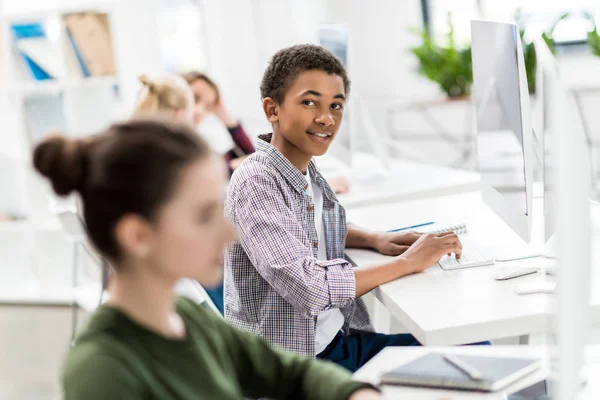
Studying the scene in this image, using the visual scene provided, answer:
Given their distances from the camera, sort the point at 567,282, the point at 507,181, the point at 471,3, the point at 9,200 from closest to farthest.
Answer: the point at 567,282 < the point at 507,181 < the point at 9,200 < the point at 471,3

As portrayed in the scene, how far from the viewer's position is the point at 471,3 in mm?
5184

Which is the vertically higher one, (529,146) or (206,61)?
(206,61)

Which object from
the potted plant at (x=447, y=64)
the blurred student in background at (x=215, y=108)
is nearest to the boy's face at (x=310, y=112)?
the blurred student in background at (x=215, y=108)

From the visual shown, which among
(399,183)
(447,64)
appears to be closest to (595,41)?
(447,64)

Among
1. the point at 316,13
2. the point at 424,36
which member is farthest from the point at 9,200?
the point at 424,36

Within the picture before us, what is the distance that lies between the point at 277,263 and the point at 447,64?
3.66 m

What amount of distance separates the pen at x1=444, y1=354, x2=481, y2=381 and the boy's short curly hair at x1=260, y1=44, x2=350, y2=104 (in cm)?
84

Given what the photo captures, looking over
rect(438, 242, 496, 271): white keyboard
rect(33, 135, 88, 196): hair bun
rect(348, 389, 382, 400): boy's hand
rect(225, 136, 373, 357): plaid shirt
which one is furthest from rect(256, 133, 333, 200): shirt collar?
rect(33, 135, 88, 196): hair bun

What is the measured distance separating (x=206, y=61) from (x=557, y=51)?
2306 millimetres

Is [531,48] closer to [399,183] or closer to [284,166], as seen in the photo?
[399,183]

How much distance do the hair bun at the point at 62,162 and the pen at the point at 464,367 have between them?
58 cm

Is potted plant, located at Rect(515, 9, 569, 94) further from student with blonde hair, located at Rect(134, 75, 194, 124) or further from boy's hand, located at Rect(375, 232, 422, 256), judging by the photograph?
boy's hand, located at Rect(375, 232, 422, 256)

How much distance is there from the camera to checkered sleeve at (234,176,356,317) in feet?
4.82

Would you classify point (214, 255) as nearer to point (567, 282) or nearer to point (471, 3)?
point (567, 282)
